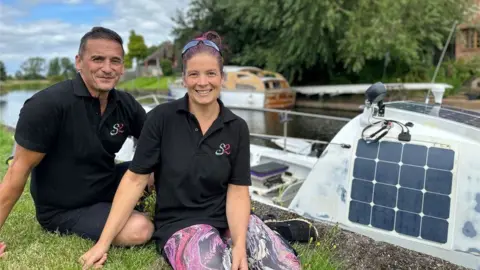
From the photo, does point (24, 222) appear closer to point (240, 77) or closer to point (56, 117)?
point (56, 117)

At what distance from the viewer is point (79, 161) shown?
10.5 ft

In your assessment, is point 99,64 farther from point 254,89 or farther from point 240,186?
point 254,89

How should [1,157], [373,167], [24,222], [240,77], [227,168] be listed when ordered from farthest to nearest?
1. [240,77]
2. [1,157]
3. [373,167]
4. [24,222]
5. [227,168]

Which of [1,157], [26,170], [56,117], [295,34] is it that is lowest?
[1,157]

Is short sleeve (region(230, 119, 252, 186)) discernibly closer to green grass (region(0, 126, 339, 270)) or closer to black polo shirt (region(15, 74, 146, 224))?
green grass (region(0, 126, 339, 270))

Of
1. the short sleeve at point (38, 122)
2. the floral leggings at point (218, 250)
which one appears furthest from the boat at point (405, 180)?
the short sleeve at point (38, 122)

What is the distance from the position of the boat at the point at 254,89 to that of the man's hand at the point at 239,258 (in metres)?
22.5

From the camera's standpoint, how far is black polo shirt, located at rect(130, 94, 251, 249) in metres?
2.87

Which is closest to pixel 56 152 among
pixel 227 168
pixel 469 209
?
pixel 227 168

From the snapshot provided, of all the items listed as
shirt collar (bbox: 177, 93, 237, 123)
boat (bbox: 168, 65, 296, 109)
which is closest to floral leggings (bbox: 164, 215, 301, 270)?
shirt collar (bbox: 177, 93, 237, 123)

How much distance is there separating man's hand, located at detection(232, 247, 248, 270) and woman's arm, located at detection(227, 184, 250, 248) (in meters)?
0.07

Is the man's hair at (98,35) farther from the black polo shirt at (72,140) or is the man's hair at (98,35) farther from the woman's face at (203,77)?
the woman's face at (203,77)

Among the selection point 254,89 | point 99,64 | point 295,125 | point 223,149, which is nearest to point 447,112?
point 223,149

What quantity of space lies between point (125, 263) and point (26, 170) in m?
0.87
